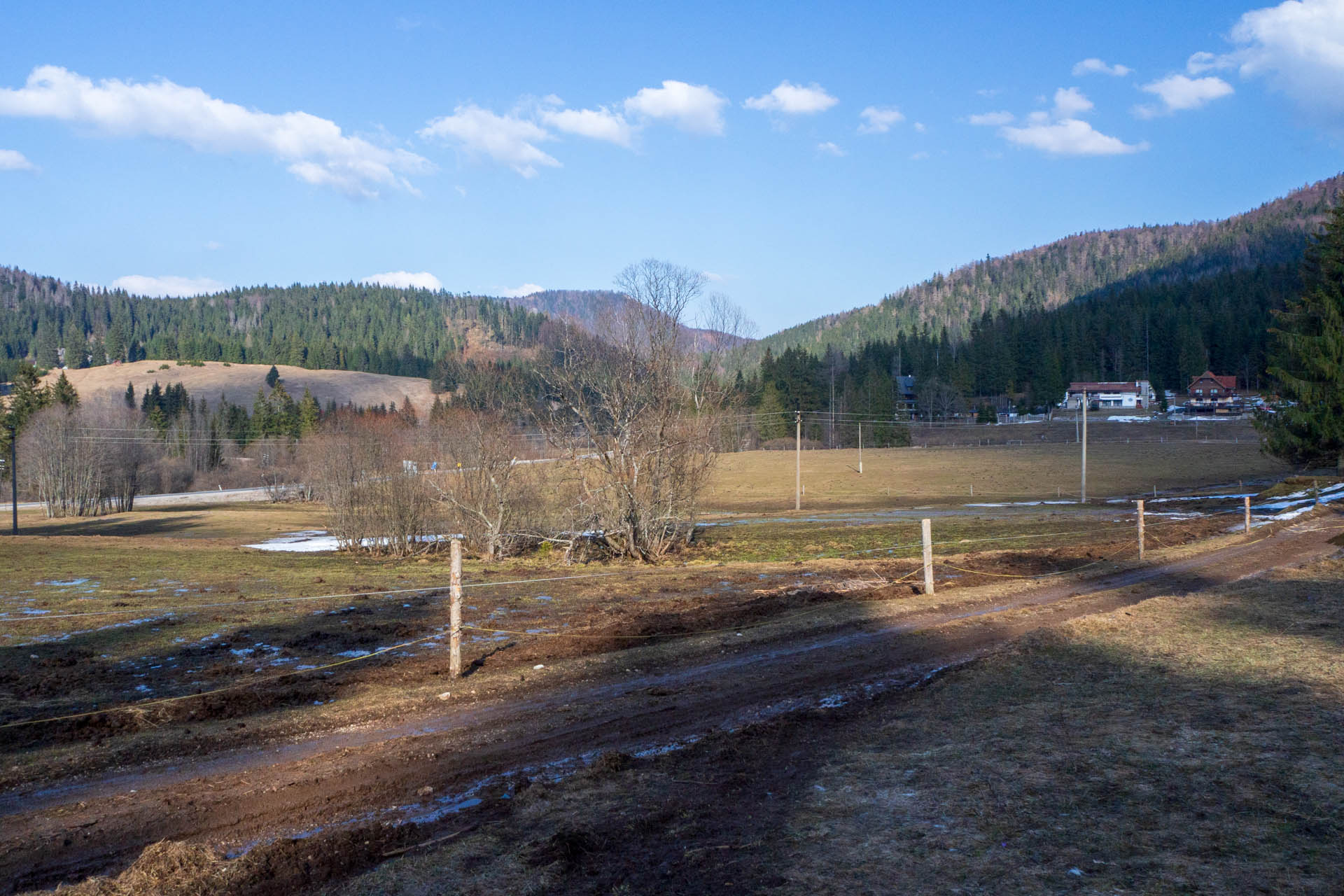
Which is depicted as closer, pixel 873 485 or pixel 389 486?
pixel 389 486

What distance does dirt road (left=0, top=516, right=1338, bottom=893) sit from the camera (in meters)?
5.73

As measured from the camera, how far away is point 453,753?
7.48 metres

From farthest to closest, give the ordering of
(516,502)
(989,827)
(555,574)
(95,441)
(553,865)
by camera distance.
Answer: (95,441)
(516,502)
(555,574)
(989,827)
(553,865)

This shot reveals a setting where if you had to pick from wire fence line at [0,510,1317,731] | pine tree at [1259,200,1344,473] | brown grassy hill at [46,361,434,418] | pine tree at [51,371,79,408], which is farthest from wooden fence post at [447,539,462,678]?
brown grassy hill at [46,361,434,418]

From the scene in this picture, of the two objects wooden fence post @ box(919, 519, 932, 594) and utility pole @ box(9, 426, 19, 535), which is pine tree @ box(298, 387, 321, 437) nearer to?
utility pole @ box(9, 426, 19, 535)

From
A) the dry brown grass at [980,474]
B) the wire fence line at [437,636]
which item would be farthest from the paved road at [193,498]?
the wire fence line at [437,636]

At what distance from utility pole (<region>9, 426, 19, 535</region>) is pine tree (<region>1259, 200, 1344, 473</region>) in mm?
61565

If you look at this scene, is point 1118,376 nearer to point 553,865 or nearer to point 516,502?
point 516,502

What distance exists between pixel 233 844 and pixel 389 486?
26716 mm

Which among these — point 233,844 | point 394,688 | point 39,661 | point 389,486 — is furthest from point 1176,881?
point 389,486

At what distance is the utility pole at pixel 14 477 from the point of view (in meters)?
45.9

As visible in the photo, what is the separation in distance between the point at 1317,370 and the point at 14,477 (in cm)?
6468

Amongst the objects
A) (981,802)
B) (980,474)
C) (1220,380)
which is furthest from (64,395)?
(1220,380)

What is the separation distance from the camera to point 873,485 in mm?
70312
